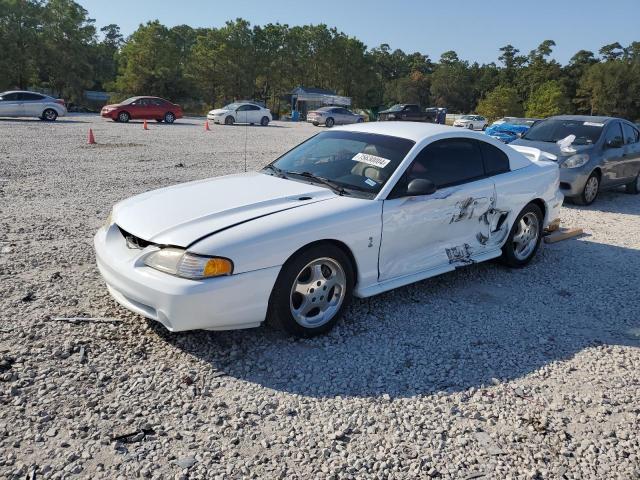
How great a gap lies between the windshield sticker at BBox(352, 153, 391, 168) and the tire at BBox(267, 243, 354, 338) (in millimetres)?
954

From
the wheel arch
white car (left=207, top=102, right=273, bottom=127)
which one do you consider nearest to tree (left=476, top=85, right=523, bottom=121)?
white car (left=207, top=102, right=273, bottom=127)

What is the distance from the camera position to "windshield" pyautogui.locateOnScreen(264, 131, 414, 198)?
14.0ft

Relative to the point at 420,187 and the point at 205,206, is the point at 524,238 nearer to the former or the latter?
the point at 420,187

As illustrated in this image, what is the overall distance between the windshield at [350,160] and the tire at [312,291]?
67 cm

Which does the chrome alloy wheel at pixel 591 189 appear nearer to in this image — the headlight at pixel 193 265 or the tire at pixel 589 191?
the tire at pixel 589 191

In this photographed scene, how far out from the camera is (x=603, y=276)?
5.54 meters

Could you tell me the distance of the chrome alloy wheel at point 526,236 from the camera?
5543 mm

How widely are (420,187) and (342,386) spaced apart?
5.56 feet

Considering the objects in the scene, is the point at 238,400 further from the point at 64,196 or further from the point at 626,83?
the point at 626,83

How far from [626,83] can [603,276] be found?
80.1 m

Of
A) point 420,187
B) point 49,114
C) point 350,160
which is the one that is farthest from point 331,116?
point 420,187

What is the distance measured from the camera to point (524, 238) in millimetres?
5621

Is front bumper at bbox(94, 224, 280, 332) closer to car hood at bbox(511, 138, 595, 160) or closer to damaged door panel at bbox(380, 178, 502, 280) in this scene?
damaged door panel at bbox(380, 178, 502, 280)

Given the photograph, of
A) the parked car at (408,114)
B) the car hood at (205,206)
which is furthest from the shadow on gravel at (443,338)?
the parked car at (408,114)
